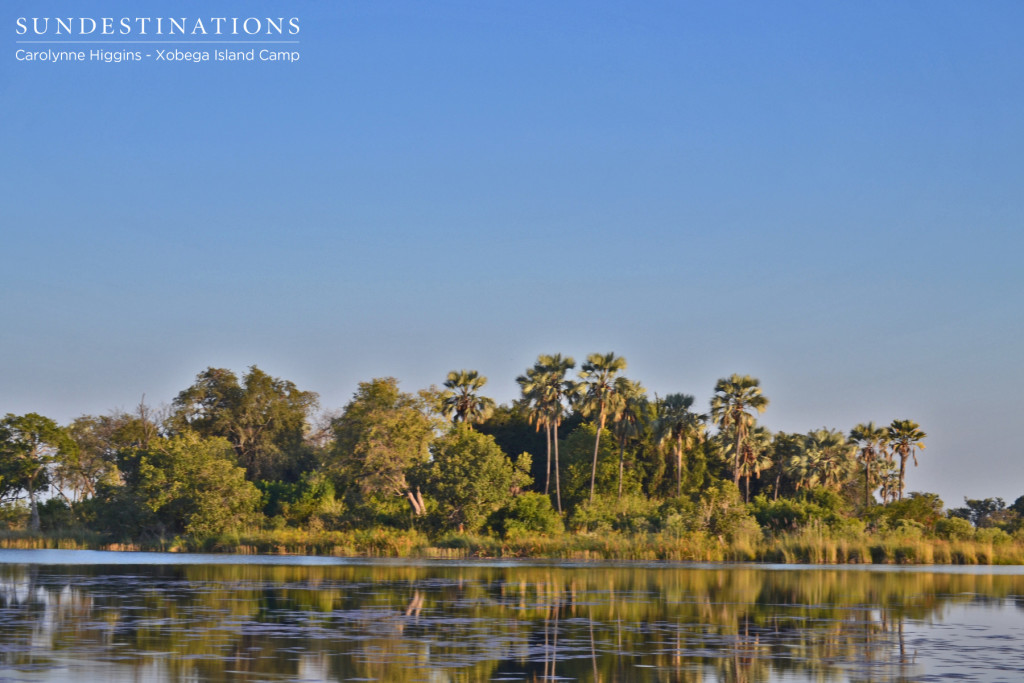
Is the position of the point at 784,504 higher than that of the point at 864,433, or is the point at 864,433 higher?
the point at 864,433

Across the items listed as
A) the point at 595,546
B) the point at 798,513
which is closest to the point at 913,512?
the point at 798,513

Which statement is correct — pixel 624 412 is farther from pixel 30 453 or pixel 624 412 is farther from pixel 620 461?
pixel 30 453

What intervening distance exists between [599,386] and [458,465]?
1906 centimetres

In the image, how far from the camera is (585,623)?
24.3 metres

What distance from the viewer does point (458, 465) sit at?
77.2 metres

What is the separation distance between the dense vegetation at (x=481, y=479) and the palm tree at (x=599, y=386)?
0.18 meters

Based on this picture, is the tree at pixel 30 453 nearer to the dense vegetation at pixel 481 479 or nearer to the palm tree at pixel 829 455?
the dense vegetation at pixel 481 479

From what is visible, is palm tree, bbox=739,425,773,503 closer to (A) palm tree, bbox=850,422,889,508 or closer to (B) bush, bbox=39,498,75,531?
(A) palm tree, bbox=850,422,889,508

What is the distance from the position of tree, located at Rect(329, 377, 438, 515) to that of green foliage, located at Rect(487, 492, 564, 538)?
6137mm

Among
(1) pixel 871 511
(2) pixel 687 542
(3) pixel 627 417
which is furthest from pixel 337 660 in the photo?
(3) pixel 627 417

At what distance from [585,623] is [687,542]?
4051 centimetres

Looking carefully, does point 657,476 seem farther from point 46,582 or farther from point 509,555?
point 46,582

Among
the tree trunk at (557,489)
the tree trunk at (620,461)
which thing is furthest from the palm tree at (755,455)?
the tree trunk at (557,489)

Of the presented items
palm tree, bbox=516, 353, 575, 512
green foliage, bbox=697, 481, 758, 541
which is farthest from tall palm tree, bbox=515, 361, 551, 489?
green foliage, bbox=697, 481, 758, 541
